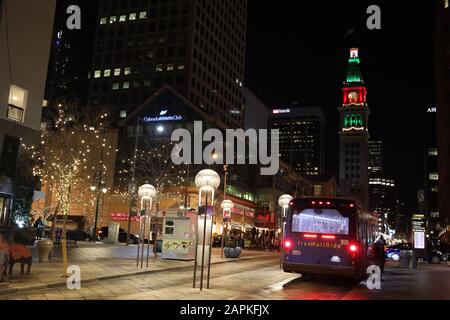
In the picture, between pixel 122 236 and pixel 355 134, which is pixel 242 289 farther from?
pixel 355 134

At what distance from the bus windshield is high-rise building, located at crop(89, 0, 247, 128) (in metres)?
80.2

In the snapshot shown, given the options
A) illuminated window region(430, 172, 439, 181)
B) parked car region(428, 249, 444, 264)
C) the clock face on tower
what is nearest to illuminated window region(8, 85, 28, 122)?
parked car region(428, 249, 444, 264)

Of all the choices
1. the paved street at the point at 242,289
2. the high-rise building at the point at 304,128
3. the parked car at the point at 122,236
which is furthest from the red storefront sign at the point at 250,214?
the high-rise building at the point at 304,128

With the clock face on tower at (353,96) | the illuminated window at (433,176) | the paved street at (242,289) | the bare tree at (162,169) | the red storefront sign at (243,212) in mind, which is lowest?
the paved street at (242,289)

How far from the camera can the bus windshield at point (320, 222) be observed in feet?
54.9

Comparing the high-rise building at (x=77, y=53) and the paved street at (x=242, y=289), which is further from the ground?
the high-rise building at (x=77, y=53)

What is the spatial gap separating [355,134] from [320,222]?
16748 cm

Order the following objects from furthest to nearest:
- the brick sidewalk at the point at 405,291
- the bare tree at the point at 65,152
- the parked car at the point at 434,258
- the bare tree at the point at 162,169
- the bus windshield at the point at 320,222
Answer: the bare tree at the point at 162,169
the parked car at the point at 434,258
the bare tree at the point at 65,152
the bus windshield at the point at 320,222
the brick sidewalk at the point at 405,291

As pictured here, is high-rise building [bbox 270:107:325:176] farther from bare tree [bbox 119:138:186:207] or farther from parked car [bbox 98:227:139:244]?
parked car [bbox 98:227:139:244]

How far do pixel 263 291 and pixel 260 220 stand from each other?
6175 cm

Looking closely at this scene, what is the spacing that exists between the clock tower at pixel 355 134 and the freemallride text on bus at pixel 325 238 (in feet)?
481

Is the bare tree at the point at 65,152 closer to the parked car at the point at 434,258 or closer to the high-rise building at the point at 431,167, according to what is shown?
the parked car at the point at 434,258

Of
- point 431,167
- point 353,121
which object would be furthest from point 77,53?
point 431,167
